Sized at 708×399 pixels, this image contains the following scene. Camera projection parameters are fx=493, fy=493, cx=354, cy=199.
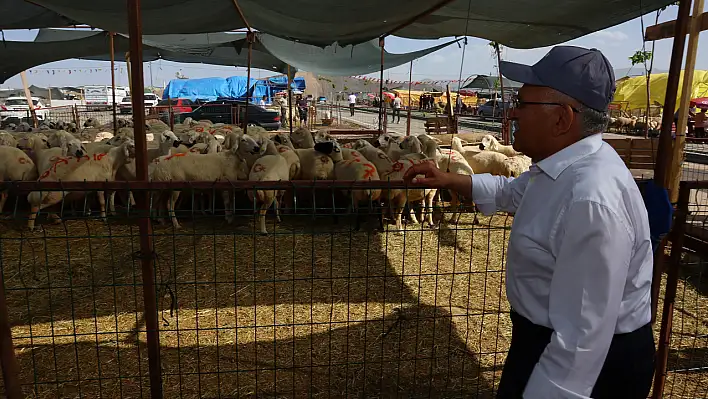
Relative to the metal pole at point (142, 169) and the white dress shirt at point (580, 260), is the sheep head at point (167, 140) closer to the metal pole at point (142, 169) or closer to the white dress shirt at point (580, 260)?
the metal pole at point (142, 169)

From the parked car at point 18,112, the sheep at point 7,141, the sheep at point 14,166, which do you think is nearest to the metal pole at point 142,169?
the sheep at point 14,166

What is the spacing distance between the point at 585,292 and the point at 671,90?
2.52 meters

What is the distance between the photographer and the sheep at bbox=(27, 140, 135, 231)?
7.49m

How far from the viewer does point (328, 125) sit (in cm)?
2856

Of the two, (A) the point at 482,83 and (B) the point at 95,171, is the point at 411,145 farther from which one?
(A) the point at 482,83

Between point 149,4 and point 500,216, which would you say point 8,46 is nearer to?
point 149,4

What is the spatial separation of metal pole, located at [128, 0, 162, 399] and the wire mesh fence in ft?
0.21

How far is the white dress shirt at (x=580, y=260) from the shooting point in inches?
59.7

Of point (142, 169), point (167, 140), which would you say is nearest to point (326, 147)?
point (167, 140)

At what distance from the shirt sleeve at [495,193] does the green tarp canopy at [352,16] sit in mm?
3831

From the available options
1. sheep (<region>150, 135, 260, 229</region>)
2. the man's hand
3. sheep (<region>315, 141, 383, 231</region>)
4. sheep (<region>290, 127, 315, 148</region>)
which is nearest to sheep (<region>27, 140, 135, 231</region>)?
sheep (<region>150, 135, 260, 229</region>)

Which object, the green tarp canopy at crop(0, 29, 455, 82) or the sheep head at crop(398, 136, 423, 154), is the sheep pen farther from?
the green tarp canopy at crop(0, 29, 455, 82)

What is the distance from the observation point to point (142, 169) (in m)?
3.18

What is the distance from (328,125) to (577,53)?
27223 mm
